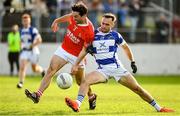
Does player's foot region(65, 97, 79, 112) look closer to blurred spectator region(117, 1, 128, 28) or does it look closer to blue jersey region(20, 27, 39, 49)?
blue jersey region(20, 27, 39, 49)

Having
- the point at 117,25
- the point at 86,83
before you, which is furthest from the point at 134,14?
the point at 86,83

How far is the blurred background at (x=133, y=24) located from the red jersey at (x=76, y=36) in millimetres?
15354

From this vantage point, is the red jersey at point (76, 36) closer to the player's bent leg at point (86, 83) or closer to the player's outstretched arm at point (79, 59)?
the player's outstretched arm at point (79, 59)

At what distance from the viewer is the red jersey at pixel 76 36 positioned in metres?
16.4

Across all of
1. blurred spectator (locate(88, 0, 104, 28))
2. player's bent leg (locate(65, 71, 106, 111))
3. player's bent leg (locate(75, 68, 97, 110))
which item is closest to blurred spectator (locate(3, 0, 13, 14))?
blurred spectator (locate(88, 0, 104, 28))

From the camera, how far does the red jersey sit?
1636 cm

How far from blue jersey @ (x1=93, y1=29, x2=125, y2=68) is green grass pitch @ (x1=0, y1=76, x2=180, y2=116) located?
111cm

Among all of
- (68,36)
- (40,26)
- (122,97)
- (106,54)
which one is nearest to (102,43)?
(106,54)

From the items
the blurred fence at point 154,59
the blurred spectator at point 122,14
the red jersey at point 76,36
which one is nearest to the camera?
the red jersey at point 76,36

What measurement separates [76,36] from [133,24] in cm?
1686

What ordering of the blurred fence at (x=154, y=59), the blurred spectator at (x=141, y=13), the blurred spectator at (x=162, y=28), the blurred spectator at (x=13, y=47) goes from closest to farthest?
the blurred spectator at (x=13, y=47), the blurred spectator at (x=141, y=13), the blurred spectator at (x=162, y=28), the blurred fence at (x=154, y=59)

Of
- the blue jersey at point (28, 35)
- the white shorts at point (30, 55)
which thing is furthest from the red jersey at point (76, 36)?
the white shorts at point (30, 55)

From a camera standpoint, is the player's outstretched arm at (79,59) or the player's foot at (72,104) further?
the player's outstretched arm at (79,59)

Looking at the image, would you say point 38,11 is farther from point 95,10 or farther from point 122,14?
point 122,14
